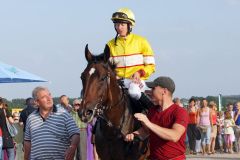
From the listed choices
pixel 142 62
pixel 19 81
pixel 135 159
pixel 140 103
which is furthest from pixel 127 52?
pixel 19 81

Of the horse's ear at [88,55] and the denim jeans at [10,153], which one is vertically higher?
the horse's ear at [88,55]

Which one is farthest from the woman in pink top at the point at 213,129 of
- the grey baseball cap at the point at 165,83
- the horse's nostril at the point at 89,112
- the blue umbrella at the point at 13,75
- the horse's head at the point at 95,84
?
the grey baseball cap at the point at 165,83

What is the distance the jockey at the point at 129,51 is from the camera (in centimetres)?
891

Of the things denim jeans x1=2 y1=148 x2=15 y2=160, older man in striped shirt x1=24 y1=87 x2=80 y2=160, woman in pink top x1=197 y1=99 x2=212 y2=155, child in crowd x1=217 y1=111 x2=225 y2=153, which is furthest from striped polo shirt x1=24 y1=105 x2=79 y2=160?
child in crowd x1=217 y1=111 x2=225 y2=153

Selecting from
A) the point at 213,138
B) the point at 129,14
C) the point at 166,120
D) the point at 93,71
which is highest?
the point at 129,14

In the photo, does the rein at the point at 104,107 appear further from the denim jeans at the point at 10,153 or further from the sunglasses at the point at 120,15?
the denim jeans at the point at 10,153

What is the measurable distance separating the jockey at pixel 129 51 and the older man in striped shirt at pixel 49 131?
1.49m

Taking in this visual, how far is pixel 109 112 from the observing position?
26.7ft

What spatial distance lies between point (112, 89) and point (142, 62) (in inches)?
46.0

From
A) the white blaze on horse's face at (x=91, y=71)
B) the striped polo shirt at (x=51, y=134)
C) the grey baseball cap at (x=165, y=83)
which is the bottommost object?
the striped polo shirt at (x=51, y=134)

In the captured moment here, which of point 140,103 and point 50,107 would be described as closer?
point 50,107

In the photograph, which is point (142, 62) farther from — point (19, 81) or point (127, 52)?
point (19, 81)

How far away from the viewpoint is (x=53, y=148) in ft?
25.2

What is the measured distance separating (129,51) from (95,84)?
155 centimetres
